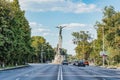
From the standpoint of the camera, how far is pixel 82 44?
15662 cm

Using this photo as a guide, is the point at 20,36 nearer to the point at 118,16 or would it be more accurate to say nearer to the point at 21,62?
the point at 21,62

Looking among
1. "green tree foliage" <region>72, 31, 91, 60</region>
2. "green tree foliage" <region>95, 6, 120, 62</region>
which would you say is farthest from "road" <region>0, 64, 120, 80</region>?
"green tree foliage" <region>72, 31, 91, 60</region>

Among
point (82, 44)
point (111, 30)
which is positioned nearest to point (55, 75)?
point (111, 30)

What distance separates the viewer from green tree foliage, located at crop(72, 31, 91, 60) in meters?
153

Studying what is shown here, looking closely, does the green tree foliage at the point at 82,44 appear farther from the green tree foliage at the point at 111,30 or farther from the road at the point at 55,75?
the road at the point at 55,75

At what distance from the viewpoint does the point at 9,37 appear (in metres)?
68.7

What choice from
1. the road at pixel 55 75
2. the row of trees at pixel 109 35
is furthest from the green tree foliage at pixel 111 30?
the road at pixel 55 75

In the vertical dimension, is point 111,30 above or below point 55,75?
above

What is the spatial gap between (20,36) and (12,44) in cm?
1328

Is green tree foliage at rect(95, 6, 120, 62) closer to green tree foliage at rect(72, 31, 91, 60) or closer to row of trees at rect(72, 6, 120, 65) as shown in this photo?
row of trees at rect(72, 6, 120, 65)

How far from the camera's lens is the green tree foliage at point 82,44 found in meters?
153

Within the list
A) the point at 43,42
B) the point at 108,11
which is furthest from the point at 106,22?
the point at 43,42

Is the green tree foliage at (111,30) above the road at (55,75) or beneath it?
Result: above

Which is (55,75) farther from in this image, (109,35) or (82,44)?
(82,44)
